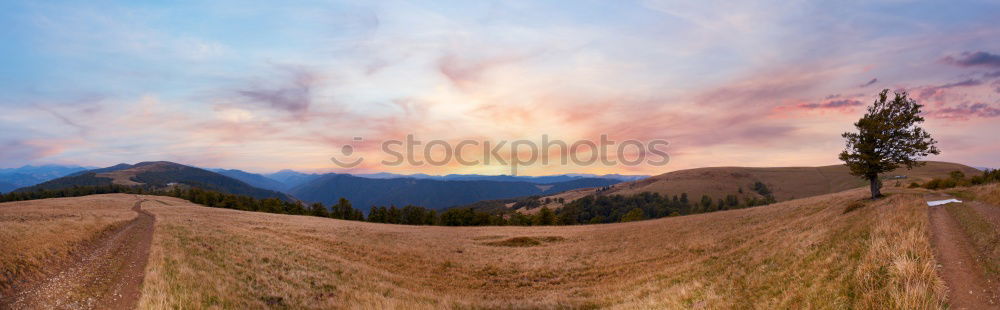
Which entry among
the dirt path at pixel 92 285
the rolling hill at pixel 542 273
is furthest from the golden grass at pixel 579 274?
the dirt path at pixel 92 285

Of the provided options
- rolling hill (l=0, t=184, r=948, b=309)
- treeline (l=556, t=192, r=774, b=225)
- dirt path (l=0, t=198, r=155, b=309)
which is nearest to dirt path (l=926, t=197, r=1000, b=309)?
rolling hill (l=0, t=184, r=948, b=309)

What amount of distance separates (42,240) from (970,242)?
36894mm

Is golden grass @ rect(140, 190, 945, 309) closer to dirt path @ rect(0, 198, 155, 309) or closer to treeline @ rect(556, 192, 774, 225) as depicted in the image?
dirt path @ rect(0, 198, 155, 309)

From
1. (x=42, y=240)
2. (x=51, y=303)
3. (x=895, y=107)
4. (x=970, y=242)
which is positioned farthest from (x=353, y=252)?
(x=895, y=107)

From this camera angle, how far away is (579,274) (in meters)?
22.6

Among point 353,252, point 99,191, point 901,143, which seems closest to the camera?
point 353,252

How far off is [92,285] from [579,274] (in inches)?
865

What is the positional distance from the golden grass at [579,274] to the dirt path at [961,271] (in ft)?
0.97

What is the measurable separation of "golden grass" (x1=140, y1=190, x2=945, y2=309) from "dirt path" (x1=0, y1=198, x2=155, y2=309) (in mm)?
620

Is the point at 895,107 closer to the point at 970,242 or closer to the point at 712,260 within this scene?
the point at 712,260

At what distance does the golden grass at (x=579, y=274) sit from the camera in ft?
29.3

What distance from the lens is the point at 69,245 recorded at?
17.9m

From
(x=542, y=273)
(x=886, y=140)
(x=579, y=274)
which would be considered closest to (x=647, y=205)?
(x=886, y=140)

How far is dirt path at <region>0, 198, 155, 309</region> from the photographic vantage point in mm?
10688
